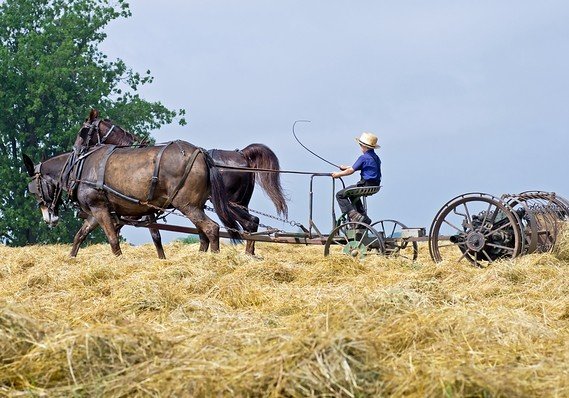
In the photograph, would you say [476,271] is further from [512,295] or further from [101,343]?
[101,343]

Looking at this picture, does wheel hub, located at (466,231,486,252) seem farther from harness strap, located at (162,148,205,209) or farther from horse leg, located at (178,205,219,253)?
harness strap, located at (162,148,205,209)

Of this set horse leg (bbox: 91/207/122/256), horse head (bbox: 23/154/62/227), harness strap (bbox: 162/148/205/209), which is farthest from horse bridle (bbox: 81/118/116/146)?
harness strap (bbox: 162/148/205/209)

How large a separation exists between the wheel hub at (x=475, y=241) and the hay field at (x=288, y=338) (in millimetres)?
1389

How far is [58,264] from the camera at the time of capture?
37.8ft

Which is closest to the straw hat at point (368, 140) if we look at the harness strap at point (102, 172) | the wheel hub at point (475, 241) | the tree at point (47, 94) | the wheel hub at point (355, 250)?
the wheel hub at point (355, 250)

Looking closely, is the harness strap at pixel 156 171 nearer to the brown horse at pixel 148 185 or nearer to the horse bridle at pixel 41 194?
the brown horse at pixel 148 185

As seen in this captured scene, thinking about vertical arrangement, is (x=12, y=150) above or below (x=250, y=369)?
above

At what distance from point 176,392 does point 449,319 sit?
2.15 m

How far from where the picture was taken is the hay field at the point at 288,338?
4.22 meters

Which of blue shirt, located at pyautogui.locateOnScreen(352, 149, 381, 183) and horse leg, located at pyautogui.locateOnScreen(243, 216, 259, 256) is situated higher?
blue shirt, located at pyautogui.locateOnScreen(352, 149, 381, 183)

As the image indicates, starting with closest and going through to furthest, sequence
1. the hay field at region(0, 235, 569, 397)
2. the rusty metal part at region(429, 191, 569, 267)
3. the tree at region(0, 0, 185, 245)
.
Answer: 1. the hay field at region(0, 235, 569, 397)
2. the rusty metal part at region(429, 191, 569, 267)
3. the tree at region(0, 0, 185, 245)

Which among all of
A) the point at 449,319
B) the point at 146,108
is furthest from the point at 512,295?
the point at 146,108

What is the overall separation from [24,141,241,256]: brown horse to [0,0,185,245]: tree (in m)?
13.0

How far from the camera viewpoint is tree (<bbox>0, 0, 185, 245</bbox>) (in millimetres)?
25297
